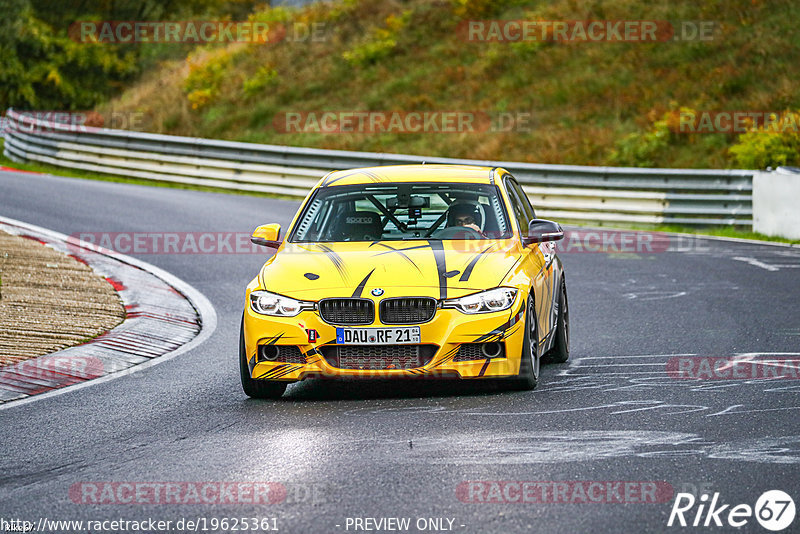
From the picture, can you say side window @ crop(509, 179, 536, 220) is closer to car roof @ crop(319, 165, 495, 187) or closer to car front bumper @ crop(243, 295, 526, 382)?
car roof @ crop(319, 165, 495, 187)

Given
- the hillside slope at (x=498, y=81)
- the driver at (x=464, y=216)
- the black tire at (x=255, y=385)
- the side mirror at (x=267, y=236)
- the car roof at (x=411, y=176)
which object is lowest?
the black tire at (x=255, y=385)

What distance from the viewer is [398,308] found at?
7930mm

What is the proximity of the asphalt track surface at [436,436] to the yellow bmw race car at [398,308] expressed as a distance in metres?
0.27

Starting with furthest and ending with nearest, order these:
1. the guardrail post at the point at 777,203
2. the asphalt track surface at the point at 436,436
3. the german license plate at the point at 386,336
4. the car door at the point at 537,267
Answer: the guardrail post at the point at 777,203, the car door at the point at 537,267, the german license plate at the point at 386,336, the asphalt track surface at the point at 436,436

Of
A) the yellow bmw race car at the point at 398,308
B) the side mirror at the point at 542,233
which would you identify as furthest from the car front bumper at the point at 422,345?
the side mirror at the point at 542,233

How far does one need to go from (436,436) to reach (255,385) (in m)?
1.80

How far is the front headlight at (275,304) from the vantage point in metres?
8.02

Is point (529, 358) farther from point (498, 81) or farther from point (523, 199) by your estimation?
point (498, 81)

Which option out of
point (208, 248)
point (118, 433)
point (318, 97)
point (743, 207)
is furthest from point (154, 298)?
point (318, 97)

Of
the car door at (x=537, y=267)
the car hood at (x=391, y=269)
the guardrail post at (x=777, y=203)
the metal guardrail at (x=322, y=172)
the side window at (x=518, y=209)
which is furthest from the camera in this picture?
the metal guardrail at (x=322, y=172)

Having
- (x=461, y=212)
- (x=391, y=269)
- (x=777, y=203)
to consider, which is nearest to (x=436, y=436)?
(x=391, y=269)

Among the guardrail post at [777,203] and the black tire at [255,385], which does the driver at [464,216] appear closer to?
the black tire at [255,385]

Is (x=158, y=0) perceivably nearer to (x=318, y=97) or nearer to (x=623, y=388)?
(x=318, y=97)

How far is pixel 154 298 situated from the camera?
13109 millimetres
